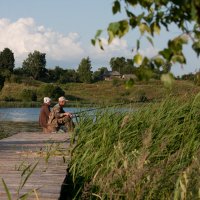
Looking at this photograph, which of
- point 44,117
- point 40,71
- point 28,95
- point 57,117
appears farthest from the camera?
point 40,71

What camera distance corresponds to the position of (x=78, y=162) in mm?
A: 7680

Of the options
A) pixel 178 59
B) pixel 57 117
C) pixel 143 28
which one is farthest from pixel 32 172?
pixel 57 117

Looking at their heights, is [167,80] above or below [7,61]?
below

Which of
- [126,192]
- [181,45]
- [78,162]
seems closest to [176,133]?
[78,162]

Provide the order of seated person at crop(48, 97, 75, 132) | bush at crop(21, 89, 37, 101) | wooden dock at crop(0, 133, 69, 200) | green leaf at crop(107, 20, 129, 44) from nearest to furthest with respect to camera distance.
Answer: green leaf at crop(107, 20, 129, 44)
wooden dock at crop(0, 133, 69, 200)
seated person at crop(48, 97, 75, 132)
bush at crop(21, 89, 37, 101)

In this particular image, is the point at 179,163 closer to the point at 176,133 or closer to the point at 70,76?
the point at 176,133

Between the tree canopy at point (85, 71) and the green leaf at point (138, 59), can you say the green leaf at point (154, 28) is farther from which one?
the tree canopy at point (85, 71)

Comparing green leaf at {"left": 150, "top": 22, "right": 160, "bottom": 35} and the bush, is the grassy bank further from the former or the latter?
the bush

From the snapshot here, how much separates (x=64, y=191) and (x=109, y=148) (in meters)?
0.88

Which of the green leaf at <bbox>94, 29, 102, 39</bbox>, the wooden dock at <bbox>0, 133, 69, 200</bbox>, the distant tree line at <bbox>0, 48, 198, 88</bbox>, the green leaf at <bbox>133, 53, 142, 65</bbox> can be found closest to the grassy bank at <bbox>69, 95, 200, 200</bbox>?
the wooden dock at <bbox>0, 133, 69, 200</bbox>

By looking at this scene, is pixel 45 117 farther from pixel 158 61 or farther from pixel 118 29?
pixel 158 61

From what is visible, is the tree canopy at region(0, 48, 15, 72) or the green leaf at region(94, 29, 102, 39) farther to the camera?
the tree canopy at region(0, 48, 15, 72)

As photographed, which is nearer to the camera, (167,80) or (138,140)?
(167,80)

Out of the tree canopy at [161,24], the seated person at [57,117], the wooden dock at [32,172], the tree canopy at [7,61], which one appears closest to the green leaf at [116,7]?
the tree canopy at [161,24]
